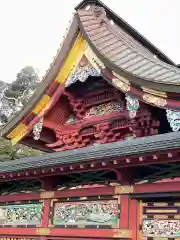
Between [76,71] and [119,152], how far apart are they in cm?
312

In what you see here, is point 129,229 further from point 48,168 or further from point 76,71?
point 76,71

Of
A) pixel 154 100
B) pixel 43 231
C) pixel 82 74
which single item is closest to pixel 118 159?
pixel 154 100

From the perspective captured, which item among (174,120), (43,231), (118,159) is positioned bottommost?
(43,231)

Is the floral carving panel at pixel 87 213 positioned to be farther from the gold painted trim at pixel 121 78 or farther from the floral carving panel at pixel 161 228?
the gold painted trim at pixel 121 78

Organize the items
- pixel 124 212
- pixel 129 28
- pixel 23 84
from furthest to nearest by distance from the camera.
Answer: pixel 23 84 < pixel 129 28 < pixel 124 212

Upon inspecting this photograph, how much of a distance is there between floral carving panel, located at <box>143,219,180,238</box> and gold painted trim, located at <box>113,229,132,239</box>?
9.9 inches

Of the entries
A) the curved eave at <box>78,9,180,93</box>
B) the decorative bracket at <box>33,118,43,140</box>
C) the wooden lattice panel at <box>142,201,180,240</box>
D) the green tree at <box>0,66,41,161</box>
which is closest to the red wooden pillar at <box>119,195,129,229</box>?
the wooden lattice panel at <box>142,201,180,240</box>

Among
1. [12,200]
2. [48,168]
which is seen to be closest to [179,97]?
[48,168]

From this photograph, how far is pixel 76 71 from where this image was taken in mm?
7773

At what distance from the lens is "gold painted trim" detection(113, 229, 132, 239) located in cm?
559

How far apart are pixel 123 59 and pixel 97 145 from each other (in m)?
2.16

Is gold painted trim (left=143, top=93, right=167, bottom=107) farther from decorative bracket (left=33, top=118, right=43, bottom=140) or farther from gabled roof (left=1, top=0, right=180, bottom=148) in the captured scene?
decorative bracket (left=33, top=118, right=43, bottom=140)

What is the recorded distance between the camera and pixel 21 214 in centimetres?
745

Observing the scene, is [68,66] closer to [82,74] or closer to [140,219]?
[82,74]
